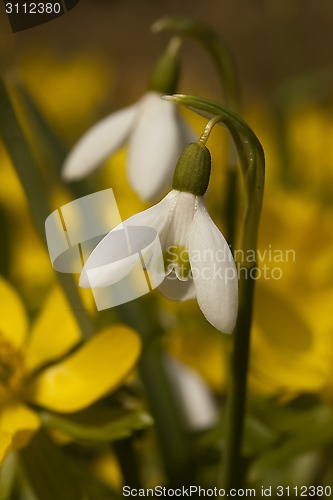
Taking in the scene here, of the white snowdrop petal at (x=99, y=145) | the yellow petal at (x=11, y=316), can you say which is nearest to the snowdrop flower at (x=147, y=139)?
the white snowdrop petal at (x=99, y=145)

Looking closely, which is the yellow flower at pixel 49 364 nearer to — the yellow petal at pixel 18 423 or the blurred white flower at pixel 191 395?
the yellow petal at pixel 18 423

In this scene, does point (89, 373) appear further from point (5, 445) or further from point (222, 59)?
point (222, 59)

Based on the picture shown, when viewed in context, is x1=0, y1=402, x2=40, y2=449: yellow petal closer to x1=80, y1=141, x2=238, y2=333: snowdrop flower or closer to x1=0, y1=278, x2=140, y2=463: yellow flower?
x1=0, y1=278, x2=140, y2=463: yellow flower

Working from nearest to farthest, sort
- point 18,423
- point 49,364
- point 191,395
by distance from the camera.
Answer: point 18,423 → point 49,364 → point 191,395

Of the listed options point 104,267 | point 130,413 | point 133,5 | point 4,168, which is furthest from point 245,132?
point 133,5

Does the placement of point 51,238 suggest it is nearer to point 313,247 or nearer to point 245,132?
point 245,132

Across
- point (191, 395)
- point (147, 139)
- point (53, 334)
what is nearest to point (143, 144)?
point (147, 139)

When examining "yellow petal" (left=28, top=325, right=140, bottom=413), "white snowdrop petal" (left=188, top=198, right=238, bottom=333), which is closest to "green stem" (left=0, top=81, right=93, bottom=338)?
"yellow petal" (left=28, top=325, right=140, bottom=413)
